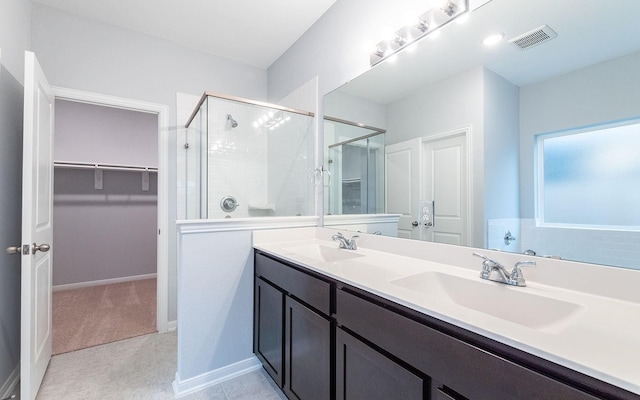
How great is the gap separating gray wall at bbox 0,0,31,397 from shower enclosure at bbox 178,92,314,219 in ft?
3.45

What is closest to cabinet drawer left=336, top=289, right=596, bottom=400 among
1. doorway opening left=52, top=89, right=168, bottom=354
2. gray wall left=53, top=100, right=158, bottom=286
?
doorway opening left=52, top=89, right=168, bottom=354

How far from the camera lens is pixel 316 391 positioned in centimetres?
127

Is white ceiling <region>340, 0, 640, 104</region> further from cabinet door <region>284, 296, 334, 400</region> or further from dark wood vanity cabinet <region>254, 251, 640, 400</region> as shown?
cabinet door <region>284, 296, 334, 400</region>

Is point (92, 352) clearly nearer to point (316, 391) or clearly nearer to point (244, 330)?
point (244, 330)

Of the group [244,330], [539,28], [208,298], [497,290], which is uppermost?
[539,28]

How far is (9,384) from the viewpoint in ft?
5.45

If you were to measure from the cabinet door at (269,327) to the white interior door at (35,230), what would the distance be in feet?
3.93

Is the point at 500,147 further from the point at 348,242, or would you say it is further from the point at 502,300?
the point at 348,242

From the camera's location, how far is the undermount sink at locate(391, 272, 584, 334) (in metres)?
0.85

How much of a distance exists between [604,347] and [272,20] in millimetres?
2732

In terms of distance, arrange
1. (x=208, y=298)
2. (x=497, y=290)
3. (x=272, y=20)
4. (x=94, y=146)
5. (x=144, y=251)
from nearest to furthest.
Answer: (x=497, y=290) < (x=208, y=298) < (x=272, y=20) < (x=94, y=146) < (x=144, y=251)

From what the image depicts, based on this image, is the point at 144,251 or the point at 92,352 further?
the point at 144,251

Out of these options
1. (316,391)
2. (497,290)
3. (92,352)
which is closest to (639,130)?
(497,290)

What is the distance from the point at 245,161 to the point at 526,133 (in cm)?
212
